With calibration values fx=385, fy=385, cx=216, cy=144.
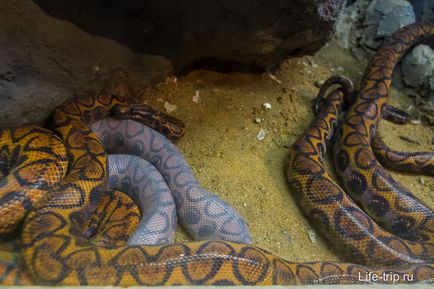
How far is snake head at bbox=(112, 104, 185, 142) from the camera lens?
12.9 feet

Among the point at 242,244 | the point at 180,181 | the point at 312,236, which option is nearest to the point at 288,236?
the point at 312,236

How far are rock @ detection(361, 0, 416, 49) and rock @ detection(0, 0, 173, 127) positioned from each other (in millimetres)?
4078

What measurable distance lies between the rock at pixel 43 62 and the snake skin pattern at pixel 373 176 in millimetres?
2528

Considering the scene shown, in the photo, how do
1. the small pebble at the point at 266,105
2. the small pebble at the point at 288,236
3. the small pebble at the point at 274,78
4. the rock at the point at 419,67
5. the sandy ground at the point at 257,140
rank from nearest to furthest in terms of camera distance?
the small pebble at the point at 288,236, the sandy ground at the point at 257,140, the small pebble at the point at 266,105, the small pebble at the point at 274,78, the rock at the point at 419,67

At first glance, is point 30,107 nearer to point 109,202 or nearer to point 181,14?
point 109,202

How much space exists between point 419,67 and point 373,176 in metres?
2.54

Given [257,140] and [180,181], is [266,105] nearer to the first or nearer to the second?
[257,140]

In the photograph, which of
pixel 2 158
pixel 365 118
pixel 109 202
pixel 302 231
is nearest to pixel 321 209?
pixel 302 231

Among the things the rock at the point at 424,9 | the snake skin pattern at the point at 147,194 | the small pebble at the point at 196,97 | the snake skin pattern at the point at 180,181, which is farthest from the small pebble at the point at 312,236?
the rock at the point at 424,9

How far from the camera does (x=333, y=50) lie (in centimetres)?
605

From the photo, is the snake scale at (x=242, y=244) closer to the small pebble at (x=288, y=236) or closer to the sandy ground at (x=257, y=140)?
the sandy ground at (x=257, y=140)

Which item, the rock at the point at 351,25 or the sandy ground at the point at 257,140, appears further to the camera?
the rock at the point at 351,25

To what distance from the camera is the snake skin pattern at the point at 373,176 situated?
3660 mm

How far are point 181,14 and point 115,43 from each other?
0.70 m
